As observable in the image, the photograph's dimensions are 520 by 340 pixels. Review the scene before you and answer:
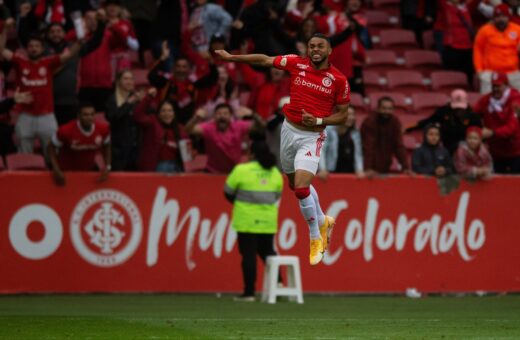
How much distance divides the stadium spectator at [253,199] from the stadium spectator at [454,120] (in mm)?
3772

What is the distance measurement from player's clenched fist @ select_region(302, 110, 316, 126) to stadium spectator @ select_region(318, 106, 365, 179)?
561cm

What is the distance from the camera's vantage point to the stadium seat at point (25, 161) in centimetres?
1733

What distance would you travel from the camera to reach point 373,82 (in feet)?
72.7

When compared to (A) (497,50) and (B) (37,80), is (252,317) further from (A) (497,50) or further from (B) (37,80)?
(A) (497,50)

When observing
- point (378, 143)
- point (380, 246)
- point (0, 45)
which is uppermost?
point (0, 45)

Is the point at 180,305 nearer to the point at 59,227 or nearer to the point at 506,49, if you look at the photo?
the point at 59,227

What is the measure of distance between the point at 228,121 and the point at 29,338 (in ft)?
22.1

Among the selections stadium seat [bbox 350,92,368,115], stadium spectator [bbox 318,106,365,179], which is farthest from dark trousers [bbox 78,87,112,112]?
stadium seat [bbox 350,92,368,115]

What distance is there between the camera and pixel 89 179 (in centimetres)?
1723

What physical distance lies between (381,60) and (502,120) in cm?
375

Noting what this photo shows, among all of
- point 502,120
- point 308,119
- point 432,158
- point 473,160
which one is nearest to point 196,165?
point 432,158

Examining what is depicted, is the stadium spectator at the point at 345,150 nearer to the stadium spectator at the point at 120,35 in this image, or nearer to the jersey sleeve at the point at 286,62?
the stadium spectator at the point at 120,35

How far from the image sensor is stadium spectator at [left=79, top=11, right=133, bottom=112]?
1881 centimetres

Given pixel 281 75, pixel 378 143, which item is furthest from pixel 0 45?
pixel 378 143
